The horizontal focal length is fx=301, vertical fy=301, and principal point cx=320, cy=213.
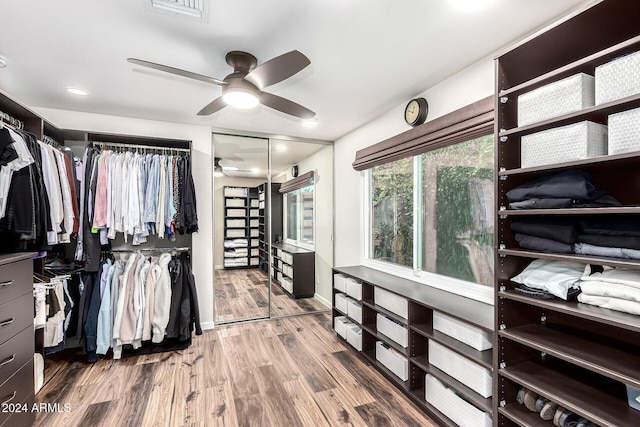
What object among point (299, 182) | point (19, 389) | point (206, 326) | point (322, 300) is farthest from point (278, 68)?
point (322, 300)

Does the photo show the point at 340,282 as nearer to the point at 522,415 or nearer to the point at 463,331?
the point at 463,331

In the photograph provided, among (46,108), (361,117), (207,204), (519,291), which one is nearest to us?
(519,291)

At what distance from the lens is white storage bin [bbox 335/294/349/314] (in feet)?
10.4

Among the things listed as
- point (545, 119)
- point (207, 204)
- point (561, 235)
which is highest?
point (545, 119)

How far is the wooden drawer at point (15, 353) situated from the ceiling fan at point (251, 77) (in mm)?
1735

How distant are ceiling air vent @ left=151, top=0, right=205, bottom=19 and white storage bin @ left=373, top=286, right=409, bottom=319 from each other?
2271 mm

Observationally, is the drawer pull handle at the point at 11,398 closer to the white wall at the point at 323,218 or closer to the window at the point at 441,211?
the window at the point at 441,211

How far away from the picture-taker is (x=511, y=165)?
5.14 feet

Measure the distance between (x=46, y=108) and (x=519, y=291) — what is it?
14.1ft

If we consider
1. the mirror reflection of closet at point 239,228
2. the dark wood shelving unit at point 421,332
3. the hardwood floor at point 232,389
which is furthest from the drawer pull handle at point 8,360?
the dark wood shelving unit at point 421,332

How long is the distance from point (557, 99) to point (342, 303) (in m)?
2.54

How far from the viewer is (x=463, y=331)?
189 centimetres

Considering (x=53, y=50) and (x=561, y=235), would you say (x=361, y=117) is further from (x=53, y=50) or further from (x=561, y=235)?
(x=53, y=50)

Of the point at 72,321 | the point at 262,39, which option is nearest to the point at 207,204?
the point at 72,321
